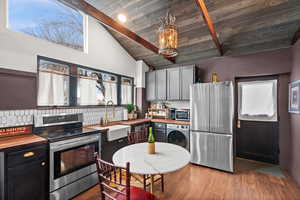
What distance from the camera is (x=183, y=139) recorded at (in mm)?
3480

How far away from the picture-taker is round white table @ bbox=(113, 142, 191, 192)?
1301 millimetres

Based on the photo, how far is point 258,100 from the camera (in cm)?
323

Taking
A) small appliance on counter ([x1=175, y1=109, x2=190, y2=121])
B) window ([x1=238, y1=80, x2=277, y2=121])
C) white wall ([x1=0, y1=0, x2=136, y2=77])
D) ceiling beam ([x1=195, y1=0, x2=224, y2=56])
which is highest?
ceiling beam ([x1=195, y1=0, x2=224, y2=56])

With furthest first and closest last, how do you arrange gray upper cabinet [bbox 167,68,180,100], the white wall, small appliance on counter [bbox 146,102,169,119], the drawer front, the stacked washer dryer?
1. small appliance on counter [bbox 146,102,169,119]
2. gray upper cabinet [bbox 167,68,180,100]
3. the stacked washer dryer
4. the white wall
5. the drawer front

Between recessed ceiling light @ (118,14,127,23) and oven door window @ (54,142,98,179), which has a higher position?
recessed ceiling light @ (118,14,127,23)

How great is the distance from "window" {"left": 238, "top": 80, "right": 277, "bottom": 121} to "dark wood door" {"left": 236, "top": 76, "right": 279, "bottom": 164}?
53mm

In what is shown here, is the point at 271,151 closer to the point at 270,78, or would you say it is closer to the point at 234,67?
the point at 270,78

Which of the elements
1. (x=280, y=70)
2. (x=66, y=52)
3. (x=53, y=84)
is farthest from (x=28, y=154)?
(x=280, y=70)

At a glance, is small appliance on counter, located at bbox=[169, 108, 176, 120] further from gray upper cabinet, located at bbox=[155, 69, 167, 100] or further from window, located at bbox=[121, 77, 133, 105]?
window, located at bbox=[121, 77, 133, 105]

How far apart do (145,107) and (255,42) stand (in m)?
3.29

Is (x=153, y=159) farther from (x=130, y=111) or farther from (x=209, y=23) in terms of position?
(x=130, y=111)

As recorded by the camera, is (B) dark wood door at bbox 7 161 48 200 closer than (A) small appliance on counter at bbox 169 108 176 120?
Yes

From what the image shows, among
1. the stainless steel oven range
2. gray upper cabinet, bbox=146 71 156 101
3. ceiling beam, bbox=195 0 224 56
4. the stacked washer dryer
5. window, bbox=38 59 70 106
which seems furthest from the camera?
gray upper cabinet, bbox=146 71 156 101

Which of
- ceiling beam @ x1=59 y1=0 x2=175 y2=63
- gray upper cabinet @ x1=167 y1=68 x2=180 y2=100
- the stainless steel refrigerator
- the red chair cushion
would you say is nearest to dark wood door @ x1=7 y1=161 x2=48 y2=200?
the red chair cushion
